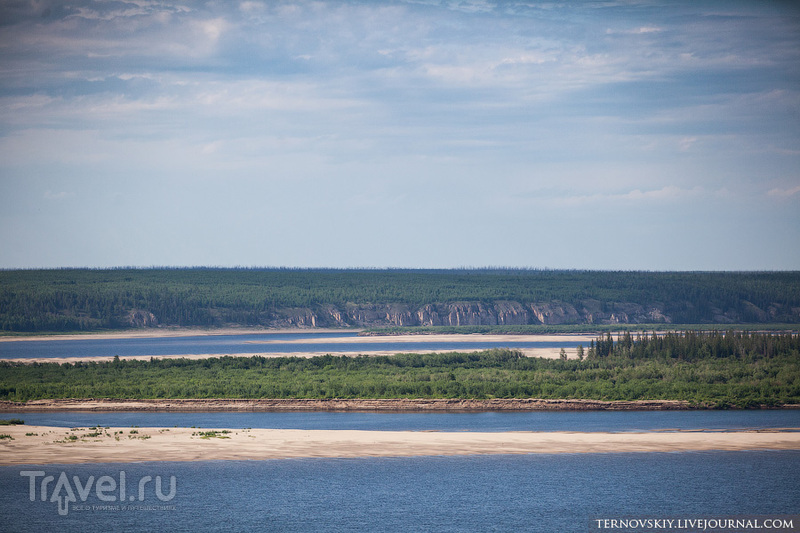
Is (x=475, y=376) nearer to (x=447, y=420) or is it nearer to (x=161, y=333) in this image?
(x=447, y=420)

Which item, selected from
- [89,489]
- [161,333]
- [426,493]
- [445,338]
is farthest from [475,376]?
[161,333]

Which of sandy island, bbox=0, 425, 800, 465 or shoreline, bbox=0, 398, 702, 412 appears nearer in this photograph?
sandy island, bbox=0, 425, 800, 465

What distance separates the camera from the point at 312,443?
50.7 meters

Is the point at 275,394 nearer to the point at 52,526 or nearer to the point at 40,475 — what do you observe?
the point at 40,475

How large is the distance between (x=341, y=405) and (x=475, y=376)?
11908 millimetres

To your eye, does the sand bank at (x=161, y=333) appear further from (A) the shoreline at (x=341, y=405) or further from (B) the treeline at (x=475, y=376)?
(A) the shoreline at (x=341, y=405)

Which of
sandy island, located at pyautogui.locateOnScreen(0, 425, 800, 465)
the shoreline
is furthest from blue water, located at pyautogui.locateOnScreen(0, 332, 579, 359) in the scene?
sandy island, located at pyautogui.locateOnScreen(0, 425, 800, 465)

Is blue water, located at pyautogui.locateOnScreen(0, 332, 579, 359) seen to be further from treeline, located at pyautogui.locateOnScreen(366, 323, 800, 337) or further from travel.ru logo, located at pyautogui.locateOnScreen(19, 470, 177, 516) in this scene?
travel.ru logo, located at pyautogui.locateOnScreen(19, 470, 177, 516)

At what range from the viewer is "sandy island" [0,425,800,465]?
156ft

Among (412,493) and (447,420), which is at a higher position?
(412,493)

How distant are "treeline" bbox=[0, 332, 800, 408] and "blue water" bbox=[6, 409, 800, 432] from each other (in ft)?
11.1

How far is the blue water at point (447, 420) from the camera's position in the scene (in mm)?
57281

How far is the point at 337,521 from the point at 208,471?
10320mm

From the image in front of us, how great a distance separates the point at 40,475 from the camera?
42844mm
